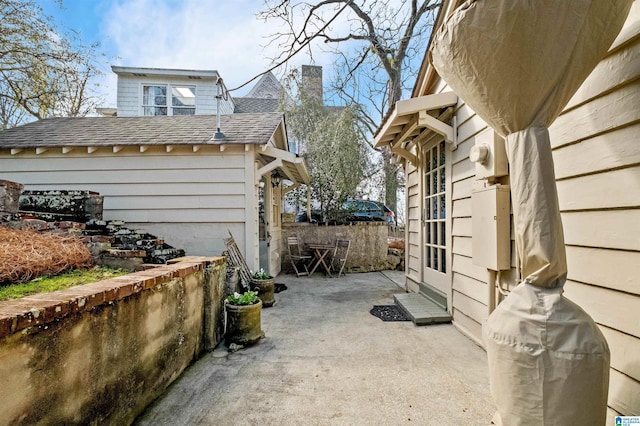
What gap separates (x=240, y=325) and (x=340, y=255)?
4.99m

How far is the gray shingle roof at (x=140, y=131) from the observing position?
5.36 m

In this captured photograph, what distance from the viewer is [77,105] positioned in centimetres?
1188

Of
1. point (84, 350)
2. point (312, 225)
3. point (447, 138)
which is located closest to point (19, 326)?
point (84, 350)

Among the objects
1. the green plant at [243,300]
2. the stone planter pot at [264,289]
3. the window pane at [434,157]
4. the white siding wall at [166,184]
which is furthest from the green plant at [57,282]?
the window pane at [434,157]

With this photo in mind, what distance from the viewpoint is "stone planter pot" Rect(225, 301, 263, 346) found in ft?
10.3

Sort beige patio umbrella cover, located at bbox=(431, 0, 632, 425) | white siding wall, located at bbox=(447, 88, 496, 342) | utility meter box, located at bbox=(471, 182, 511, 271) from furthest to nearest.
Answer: white siding wall, located at bbox=(447, 88, 496, 342), utility meter box, located at bbox=(471, 182, 511, 271), beige patio umbrella cover, located at bbox=(431, 0, 632, 425)

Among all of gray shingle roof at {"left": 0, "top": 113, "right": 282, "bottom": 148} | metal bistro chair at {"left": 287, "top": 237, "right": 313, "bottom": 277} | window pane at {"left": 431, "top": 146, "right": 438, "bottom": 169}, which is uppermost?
gray shingle roof at {"left": 0, "top": 113, "right": 282, "bottom": 148}

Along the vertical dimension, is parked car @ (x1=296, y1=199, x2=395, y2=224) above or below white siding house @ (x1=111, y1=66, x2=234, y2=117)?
below

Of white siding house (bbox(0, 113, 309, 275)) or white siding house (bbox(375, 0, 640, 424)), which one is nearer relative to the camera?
white siding house (bbox(375, 0, 640, 424))

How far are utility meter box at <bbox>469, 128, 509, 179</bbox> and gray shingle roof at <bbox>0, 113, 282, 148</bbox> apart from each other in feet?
11.2

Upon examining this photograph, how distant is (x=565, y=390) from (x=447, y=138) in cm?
313

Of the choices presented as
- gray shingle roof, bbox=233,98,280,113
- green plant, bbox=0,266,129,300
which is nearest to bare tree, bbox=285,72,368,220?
gray shingle roof, bbox=233,98,280,113

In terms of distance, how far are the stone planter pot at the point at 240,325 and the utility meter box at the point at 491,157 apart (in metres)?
2.63

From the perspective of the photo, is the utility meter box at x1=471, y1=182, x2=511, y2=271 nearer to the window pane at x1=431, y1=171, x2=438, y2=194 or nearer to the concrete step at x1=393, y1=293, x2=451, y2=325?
the concrete step at x1=393, y1=293, x2=451, y2=325
